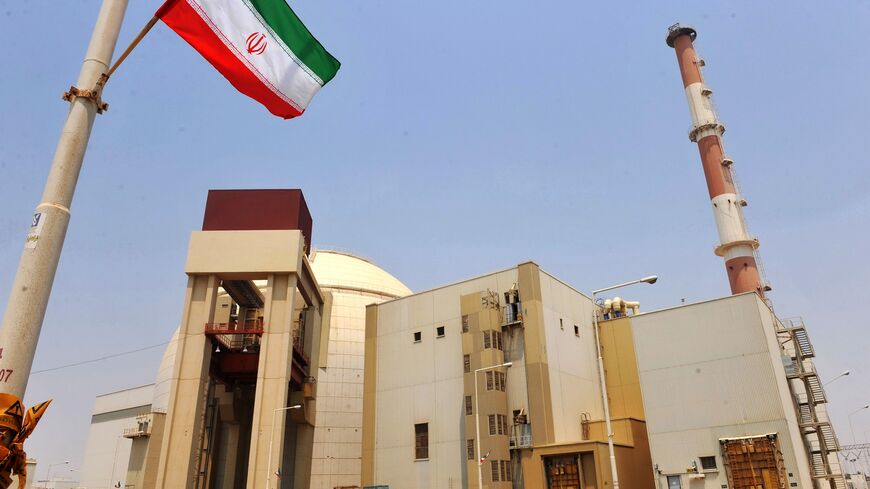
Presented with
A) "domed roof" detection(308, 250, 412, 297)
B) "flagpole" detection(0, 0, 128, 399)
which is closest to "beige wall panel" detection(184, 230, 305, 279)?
"domed roof" detection(308, 250, 412, 297)

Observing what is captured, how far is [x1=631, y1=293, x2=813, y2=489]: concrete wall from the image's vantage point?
41.1m

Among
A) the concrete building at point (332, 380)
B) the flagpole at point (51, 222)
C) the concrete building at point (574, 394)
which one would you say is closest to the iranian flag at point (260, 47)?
the flagpole at point (51, 222)

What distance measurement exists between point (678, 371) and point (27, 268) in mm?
43831

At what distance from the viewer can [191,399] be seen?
46.2 metres

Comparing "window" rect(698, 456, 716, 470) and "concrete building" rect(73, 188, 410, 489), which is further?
"concrete building" rect(73, 188, 410, 489)

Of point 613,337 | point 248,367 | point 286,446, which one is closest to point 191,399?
point 248,367

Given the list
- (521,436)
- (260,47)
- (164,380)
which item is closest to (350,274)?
(164,380)

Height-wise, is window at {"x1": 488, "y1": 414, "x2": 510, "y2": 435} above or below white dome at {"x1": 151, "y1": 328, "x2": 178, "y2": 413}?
below

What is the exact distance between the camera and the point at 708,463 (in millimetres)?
41781

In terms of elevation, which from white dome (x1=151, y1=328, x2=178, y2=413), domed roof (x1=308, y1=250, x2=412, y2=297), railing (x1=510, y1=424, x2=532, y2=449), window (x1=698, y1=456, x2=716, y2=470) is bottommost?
window (x1=698, y1=456, x2=716, y2=470)

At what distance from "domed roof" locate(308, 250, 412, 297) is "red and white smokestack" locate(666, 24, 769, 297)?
129 ft

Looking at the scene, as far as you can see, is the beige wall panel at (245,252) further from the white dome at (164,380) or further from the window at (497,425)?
the white dome at (164,380)

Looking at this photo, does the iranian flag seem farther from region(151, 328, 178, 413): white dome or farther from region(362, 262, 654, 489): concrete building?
region(151, 328, 178, 413): white dome

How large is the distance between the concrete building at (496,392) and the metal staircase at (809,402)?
11599 millimetres
